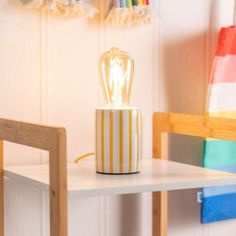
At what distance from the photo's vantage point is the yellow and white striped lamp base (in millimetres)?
949

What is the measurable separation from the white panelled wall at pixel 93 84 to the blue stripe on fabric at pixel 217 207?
53 mm

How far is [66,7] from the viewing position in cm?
106

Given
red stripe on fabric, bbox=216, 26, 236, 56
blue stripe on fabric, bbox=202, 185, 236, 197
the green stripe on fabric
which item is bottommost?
blue stripe on fabric, bbox=202, 185, 236, 197

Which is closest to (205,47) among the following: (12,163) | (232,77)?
(232,77)

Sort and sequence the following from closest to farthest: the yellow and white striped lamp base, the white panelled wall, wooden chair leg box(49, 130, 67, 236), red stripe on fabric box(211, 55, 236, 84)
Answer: wooden chair leg box(49, 130, 67, 236) < the yellow and white striped lamp base < the white panelled wall < red stripe on fabric box(211, 55, 236, 84)

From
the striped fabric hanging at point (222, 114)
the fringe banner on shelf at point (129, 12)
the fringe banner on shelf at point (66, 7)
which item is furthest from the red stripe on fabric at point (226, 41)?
the fringe banner on shelf at point (66, 7)

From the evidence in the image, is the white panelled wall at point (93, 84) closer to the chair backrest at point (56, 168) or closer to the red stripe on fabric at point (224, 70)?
the red stripe on fabric at point (224, 70)

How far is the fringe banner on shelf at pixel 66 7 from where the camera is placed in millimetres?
1042

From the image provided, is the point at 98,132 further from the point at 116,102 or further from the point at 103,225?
the point at 103,225

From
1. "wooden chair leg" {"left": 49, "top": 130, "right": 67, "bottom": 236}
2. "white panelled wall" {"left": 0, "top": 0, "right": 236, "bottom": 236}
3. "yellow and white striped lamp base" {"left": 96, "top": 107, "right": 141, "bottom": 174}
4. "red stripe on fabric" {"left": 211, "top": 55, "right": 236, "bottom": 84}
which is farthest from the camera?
"red stripe on fabric" {"left": 211, "top": 55, "right": 236, "bottom": 84}

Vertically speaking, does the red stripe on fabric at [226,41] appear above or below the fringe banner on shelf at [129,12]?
below

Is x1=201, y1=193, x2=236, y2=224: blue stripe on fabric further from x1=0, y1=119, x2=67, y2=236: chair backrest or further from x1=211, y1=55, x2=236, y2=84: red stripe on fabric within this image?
x1=0, y1=119, x2=67, y2=236: chair backrest

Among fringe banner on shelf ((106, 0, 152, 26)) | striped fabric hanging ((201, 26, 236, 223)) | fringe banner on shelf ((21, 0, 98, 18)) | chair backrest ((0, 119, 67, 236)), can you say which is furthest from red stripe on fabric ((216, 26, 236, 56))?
chair backrest ((0, 119, 67, 236))

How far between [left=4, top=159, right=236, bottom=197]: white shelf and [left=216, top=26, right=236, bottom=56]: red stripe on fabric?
0.31 m
